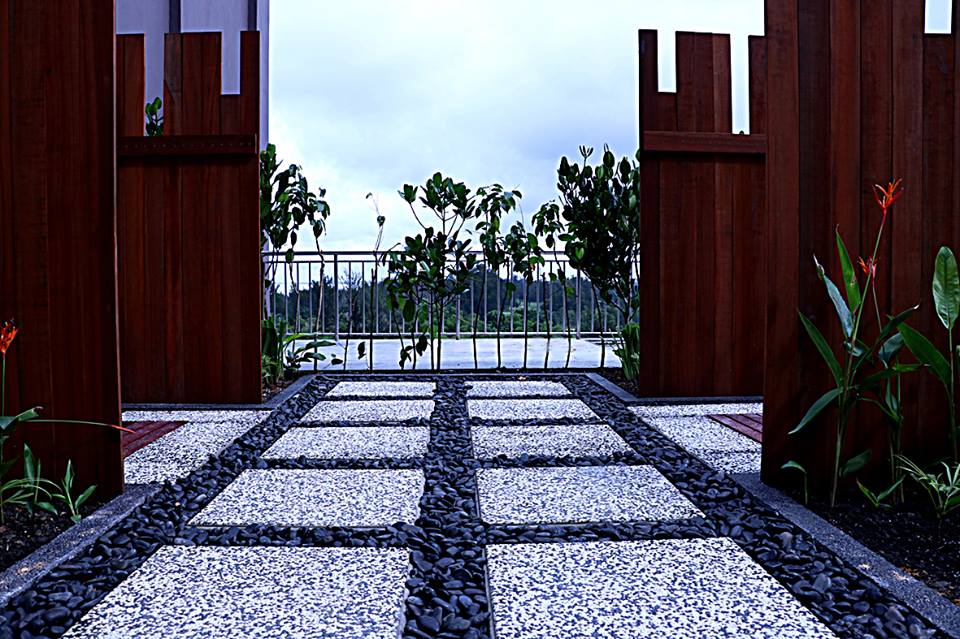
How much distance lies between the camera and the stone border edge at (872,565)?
3.68ft

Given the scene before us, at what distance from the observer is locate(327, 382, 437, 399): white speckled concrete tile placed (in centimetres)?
371

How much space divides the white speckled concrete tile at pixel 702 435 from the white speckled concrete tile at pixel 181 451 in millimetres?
1667

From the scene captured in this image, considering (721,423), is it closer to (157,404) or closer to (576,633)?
(576,633)

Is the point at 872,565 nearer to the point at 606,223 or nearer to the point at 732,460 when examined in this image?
the point at 732,460

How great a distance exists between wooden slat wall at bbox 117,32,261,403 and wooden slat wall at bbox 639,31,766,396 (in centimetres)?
194

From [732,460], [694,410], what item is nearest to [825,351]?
[732,460]

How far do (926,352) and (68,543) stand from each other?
1962 millimetres

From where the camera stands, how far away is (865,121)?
1.81 metres

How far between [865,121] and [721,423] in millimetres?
1395

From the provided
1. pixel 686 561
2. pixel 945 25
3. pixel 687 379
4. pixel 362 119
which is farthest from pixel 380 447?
pixel 362 119

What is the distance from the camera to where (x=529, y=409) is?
3.20 meters

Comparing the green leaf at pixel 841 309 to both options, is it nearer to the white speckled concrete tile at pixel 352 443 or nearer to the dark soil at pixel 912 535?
the dark soil at pixel 912 535

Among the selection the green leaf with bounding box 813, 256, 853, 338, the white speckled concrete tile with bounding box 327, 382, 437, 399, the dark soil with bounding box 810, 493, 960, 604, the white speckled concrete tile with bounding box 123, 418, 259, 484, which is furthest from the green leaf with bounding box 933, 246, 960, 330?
the white speckled concrete tile with bounding box 327, 382, 437, 399

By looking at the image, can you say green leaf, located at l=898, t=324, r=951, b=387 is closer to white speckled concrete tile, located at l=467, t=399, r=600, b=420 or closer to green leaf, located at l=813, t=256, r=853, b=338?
green leaf, located at l=813, t=256, r=853, b=338
